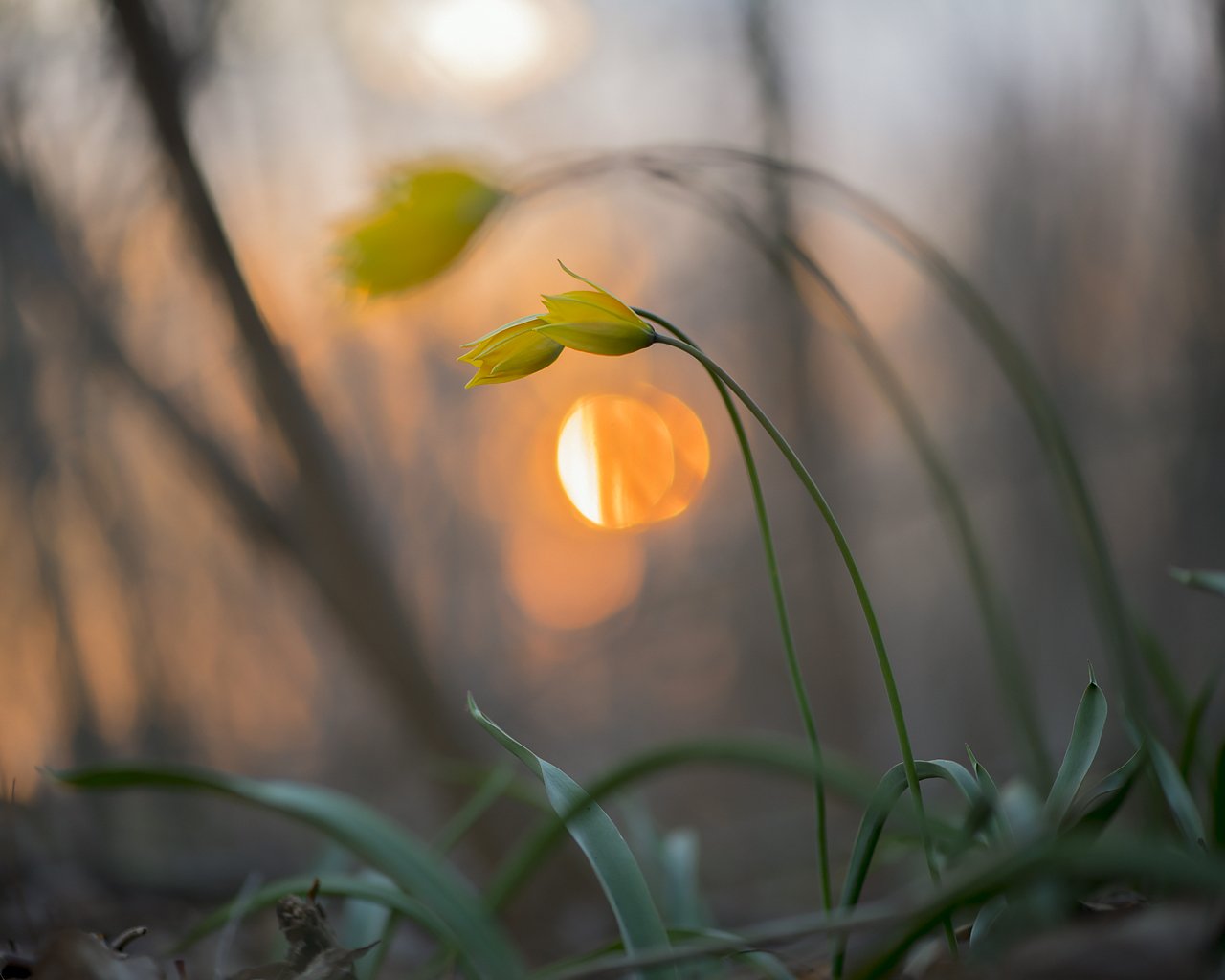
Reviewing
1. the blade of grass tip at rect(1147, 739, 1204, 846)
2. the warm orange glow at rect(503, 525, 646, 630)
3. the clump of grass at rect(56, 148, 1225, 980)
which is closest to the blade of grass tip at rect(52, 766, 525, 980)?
the clump of grass at rect(56, 148, 1225, 980)

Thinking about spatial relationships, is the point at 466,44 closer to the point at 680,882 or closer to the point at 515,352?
the point at 515,352

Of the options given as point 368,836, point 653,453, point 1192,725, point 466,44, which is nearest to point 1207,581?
point 1192,725

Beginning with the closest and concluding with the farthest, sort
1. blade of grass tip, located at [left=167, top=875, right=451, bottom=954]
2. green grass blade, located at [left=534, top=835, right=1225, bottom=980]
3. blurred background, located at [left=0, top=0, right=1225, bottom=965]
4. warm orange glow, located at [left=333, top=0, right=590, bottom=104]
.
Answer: green grass blade, located at [left=534, top=835, right=1225, bottom=980] → blade of grass tip, located at [left=167, top=875, right=451, bottom=954] → blurred background, located at [left=0, top=0, right=1225, bottom=965] → warm orange glow, located at [left=333, top=0, right=590, bottom=104]

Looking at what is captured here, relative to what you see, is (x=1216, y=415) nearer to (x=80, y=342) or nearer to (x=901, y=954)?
(x=901, y=954)

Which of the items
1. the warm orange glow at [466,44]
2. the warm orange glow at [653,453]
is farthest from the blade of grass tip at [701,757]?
the warm orange glow at [466,44]

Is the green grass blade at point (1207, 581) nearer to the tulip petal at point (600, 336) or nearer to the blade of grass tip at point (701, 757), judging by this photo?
the blade of grass tip at point (701, 757)

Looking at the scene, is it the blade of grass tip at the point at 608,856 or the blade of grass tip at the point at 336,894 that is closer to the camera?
the blade of grass tip at the point at 608,856

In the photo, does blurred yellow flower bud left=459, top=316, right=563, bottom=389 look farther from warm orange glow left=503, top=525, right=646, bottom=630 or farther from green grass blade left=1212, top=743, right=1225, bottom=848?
warm orange glow left=503, top=525, right=646, bottom=630

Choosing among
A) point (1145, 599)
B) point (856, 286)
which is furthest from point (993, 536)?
point (856, 286)
